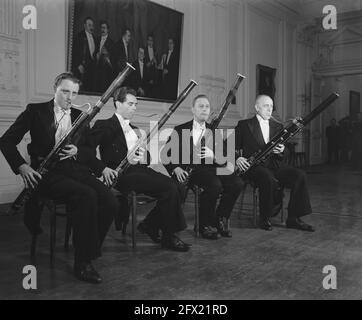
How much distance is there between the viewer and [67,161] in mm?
2646

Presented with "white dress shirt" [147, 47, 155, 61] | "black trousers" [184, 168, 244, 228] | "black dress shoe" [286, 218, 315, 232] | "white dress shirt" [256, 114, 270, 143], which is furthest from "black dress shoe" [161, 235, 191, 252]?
"white dress shirt" [147, 47, 155, 61]

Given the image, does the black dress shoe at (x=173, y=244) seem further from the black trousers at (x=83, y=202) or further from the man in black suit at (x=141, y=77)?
the man in black suit at (x=141, y=77)

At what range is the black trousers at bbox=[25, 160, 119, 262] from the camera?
2.27 metres

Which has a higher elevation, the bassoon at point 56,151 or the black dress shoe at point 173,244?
the bassoon at point 56,151

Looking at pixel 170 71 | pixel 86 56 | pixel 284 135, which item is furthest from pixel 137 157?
pixel 170 71

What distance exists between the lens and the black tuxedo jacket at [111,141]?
2994mm

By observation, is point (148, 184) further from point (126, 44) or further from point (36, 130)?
point (126, 44)

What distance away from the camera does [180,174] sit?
3.19 metres

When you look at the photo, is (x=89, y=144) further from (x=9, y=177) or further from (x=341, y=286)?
(x=9, y=177)

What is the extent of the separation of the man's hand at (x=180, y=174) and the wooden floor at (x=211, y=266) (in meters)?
0.47

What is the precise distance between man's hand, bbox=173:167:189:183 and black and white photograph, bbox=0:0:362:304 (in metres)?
0.01

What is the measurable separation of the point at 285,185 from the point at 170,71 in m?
3.18

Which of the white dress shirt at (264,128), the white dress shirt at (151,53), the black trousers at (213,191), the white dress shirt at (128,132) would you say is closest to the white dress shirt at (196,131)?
the black trousers at (213,191)

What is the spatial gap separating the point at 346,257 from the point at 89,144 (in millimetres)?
Result: 1859
